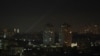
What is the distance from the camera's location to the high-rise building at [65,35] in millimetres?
20609

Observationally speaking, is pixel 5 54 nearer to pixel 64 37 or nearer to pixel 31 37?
pixel 64 37

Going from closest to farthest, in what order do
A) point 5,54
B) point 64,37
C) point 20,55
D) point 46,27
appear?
point 5,54, point 20,55, point 64,37, point 46,27

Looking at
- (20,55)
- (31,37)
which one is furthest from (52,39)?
(20,55)

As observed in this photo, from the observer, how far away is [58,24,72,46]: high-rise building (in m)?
20.6

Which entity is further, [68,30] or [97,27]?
[97,27]

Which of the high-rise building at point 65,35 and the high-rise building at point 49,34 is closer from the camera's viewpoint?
the high-rise building at point 65,35

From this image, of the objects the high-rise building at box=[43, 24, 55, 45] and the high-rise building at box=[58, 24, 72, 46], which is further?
the high-rise building at box=[43, 24, 55, 45]

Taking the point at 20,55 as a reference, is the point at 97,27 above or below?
above

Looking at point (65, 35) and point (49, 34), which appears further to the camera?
point (49, 34)

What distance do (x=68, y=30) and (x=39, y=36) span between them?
2816 mm

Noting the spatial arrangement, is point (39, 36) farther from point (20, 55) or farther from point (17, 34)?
point (20, 55)

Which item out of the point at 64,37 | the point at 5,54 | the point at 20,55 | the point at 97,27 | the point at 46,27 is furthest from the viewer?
the point at 97,27

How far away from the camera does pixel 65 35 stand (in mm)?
21594

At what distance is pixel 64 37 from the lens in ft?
69.1
